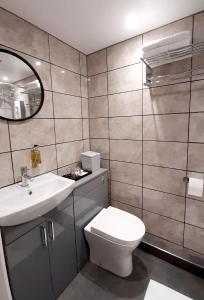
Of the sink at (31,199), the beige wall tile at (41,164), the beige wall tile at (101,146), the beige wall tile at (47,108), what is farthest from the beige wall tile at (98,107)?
the sink at (31,199)

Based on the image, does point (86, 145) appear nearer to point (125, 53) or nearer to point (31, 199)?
point (31, 199)

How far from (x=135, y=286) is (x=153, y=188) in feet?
2.81

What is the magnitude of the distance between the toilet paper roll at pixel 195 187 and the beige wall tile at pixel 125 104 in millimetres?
778

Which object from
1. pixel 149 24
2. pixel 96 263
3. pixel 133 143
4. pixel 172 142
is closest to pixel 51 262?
pixel 96 263

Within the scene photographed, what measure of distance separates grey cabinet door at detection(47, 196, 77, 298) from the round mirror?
0.81m

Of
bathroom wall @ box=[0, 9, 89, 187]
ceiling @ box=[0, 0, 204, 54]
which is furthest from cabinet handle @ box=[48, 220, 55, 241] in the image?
ceiling @ box=[0, 0, 204, 54]

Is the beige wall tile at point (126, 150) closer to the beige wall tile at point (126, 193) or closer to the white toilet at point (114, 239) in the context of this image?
the beige wall tile at point (126, 193)

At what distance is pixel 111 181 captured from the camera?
1910mm

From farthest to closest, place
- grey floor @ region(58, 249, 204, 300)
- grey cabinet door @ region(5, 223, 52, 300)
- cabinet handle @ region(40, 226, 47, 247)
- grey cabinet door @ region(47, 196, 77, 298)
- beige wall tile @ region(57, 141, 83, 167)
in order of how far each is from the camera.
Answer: beige wall tile @ region(57, 141, 83, 167) → grey floor @ region(58, 249, 204, 300) → grey cabinet door @ region(47, 196, 77, 298) → cabinet handle @ region(40, 226, 47, 247) → grey cabinet door @ region(5, 223, 52, 300)

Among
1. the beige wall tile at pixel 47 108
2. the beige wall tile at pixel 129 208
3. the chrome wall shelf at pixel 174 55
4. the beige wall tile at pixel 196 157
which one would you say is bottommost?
the beige wall tile at pixel 129 208

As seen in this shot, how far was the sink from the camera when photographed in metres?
0.83

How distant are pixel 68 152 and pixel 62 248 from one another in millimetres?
886

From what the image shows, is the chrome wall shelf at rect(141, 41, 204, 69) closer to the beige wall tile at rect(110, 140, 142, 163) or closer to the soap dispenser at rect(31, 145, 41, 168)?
the beige wall tile at rect(110, 140, 142, 163)

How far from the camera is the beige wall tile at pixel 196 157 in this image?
4.33 feet
